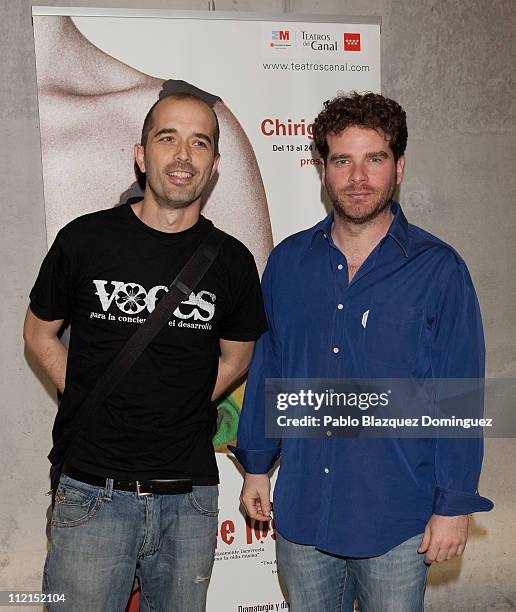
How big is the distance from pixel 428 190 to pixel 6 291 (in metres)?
1.82

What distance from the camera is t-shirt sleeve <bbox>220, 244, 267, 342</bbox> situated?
209 cm

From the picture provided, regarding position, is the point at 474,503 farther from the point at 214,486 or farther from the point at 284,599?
the point at 284,599

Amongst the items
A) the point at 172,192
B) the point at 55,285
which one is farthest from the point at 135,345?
the point at 172,192

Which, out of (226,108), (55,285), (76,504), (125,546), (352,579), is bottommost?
(352,579)

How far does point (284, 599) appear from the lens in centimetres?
281

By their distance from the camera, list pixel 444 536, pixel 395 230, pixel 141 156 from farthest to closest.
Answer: pixel 141 156 < pixel 395 230 < pixel 444 536

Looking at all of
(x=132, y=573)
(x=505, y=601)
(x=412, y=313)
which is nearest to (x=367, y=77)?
(x=412, y=313)

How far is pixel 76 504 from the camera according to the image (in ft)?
6.34

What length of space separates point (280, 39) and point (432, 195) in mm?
997

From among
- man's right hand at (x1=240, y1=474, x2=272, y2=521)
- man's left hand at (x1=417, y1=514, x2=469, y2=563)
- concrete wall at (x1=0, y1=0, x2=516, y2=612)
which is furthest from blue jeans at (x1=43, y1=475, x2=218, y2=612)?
concrete wall at (x1=0, y1=0, x2=516, y2=612)

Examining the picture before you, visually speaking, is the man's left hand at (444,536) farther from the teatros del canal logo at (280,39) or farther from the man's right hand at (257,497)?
the teatros del canal logo at (280,39)

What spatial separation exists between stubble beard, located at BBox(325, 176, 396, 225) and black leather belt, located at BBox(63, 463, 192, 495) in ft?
2.72

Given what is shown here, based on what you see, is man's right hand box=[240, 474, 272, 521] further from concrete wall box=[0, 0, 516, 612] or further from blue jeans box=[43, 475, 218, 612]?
concrete wall box=[0, 0, 516, 612]

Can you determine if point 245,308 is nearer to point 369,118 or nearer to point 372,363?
point 372,363
